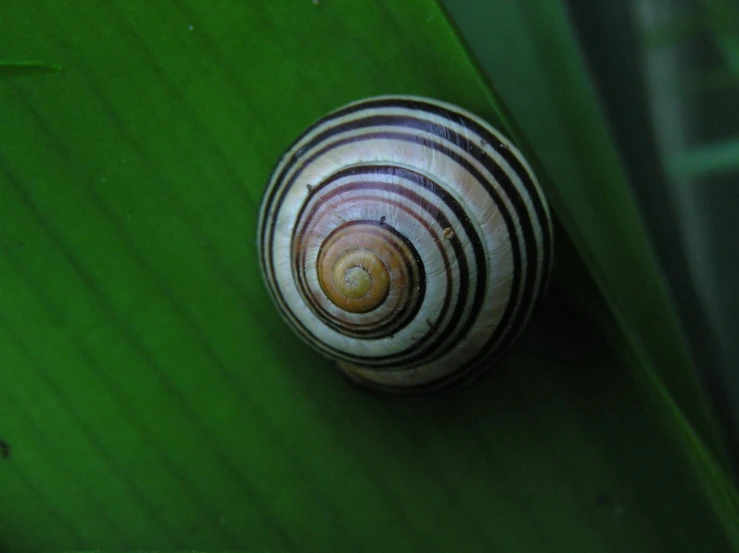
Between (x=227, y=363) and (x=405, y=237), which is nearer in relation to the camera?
(x=405, y=237)

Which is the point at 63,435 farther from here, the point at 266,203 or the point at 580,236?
the point at 580,236

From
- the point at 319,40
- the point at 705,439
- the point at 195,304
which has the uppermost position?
the point at 319,40

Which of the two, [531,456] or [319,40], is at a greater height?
[319,40]

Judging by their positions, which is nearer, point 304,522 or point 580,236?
point 580,236

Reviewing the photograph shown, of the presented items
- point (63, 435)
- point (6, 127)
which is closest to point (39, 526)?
point (63, 435)
